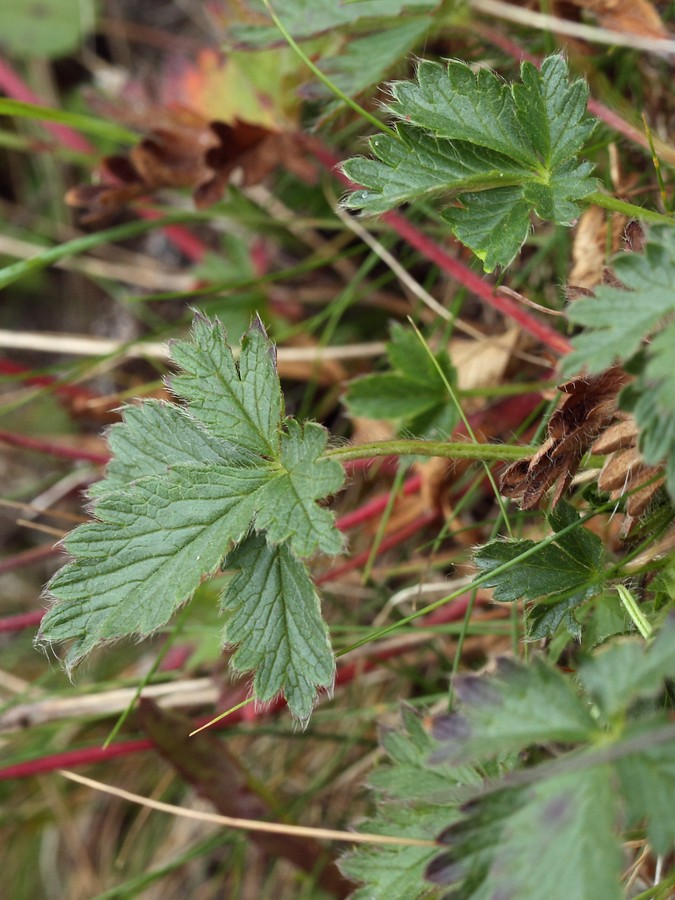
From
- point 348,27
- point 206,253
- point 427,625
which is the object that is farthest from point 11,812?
point 348,27

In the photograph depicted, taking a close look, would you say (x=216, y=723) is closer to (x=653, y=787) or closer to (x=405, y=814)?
(x=405, y=814)

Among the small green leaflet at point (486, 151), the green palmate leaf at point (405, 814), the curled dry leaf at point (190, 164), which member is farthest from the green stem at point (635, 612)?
the curled dry leaf at point (190, 164)

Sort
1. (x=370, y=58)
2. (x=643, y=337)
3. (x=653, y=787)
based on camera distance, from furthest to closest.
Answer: (x=370, y=58) → (x=643, y=337) → (x=653, y=787)

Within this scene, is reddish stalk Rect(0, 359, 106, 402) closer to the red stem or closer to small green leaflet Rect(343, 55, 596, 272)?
the red stem

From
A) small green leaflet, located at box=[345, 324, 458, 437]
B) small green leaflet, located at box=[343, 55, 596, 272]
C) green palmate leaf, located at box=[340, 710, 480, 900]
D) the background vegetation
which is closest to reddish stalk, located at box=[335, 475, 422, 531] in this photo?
the background vegetation

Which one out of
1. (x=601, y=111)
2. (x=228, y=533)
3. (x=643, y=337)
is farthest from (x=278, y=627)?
(x=601, y=111)
